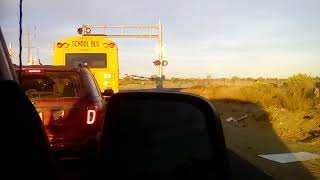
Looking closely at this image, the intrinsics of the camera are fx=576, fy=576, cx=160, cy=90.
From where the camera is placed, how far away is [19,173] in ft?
6.36

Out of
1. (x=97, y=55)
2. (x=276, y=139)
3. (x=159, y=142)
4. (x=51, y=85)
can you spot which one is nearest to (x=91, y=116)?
(x=51, y=85)

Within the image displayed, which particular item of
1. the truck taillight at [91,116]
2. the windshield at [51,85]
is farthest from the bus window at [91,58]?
the truck taillight at [91,116]

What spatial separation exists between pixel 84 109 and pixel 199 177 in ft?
18.7

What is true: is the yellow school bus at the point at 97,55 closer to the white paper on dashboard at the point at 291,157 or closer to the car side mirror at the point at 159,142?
the white paper on dashboard at the point at 291,157

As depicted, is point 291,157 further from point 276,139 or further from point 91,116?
point 91,116

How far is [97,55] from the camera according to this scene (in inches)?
934

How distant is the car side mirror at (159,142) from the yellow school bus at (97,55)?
20.9 m

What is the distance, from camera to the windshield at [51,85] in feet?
26.8

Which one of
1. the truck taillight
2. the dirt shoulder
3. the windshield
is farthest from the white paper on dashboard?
the windshield

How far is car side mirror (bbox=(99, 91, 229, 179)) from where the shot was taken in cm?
249

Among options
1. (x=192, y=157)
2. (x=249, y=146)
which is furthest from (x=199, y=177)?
(x=249, y=146)

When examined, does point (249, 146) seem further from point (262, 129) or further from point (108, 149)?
point (108, 149)

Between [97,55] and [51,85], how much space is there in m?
15.1

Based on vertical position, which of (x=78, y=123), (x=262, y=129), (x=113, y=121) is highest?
(x=113, y=121)
